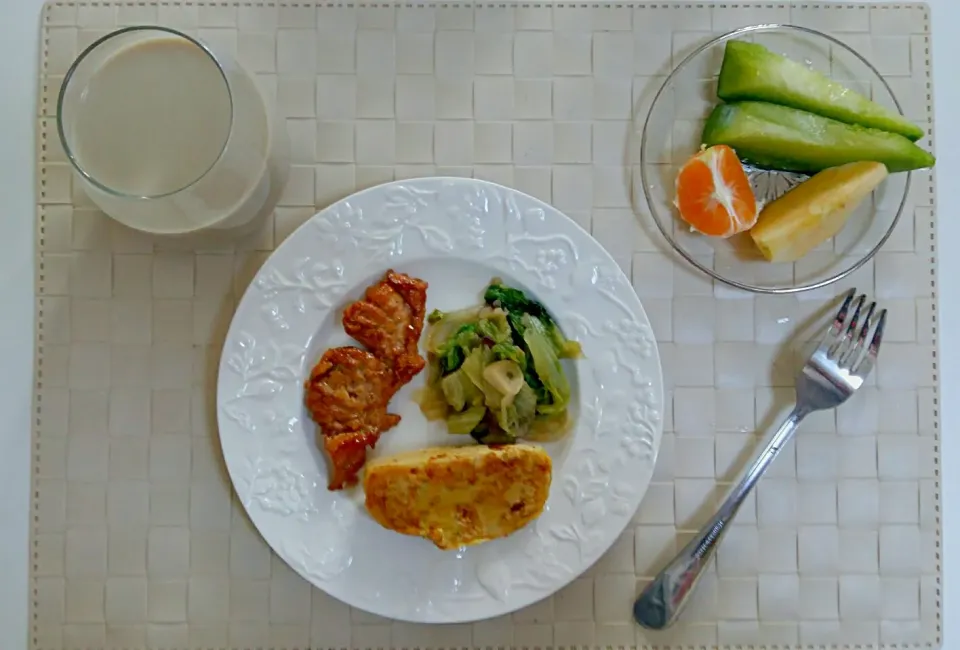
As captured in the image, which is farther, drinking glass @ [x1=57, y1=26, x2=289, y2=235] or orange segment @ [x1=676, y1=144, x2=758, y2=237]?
orange segment @ [x1=676, y1=144, x2=758, y2=237]

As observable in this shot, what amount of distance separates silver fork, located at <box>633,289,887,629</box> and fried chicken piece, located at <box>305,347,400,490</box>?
0.53 meters

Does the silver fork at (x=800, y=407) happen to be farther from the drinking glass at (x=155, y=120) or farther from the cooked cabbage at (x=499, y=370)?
the drinking glass at (x=155, y=120)

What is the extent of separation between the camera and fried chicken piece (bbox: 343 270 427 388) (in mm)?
1258

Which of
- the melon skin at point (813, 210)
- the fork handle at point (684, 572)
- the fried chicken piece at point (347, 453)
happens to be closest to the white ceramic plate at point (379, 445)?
the fried chicken piece at point (347, 453)

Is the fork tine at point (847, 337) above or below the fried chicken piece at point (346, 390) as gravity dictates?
above

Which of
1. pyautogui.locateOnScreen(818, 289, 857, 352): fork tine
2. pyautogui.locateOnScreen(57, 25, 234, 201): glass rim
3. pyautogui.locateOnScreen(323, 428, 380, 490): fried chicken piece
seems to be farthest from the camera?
pyautogui.locateOnScreen(818, 289, 857, 352): fork tine

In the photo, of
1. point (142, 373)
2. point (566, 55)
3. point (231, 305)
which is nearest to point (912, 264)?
point (566, 55)

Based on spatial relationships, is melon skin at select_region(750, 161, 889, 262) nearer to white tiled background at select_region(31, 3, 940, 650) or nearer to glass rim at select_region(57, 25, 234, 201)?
white tiled background at select_region(31, 3, 940, 650)

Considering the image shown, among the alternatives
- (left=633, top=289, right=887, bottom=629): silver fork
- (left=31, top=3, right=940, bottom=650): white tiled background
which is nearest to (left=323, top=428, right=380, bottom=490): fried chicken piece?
(left=31, top=3, right=940, bottom=650): white tiled background

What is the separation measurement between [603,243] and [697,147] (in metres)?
0.23

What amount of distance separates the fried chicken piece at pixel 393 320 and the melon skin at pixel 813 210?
57 centimetres

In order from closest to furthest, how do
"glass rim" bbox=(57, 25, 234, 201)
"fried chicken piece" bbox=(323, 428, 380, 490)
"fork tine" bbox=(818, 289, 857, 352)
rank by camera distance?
"glass rim" bbox=(57, 25, 234, 201) < "fried chicken piece" bbox=(323, 428, 380, 490) < "fork tine" bbox=(818, 289, 857, 352)

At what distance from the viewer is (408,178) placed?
1.35 m

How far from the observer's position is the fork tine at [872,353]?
4.37 ft
